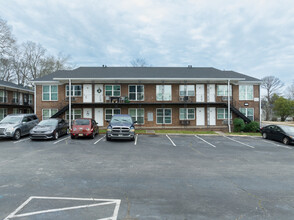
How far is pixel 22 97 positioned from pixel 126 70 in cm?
1842

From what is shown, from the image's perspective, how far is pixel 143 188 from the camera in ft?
15.1

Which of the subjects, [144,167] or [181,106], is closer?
[144,167]

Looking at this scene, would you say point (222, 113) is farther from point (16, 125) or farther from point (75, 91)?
point (16, 125)

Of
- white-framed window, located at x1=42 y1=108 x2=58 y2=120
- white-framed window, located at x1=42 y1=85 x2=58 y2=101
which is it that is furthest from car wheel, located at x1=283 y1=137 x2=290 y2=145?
white-framed window, located at x1=42 y1=85 x2=58 y2=101

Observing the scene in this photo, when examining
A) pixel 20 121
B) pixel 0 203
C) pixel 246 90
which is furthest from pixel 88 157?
pixel 246 90

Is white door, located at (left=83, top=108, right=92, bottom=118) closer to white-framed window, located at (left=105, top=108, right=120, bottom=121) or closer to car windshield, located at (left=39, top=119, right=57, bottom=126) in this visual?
white-framed window, located at (left=105, top=108, right=120, bottom=121)

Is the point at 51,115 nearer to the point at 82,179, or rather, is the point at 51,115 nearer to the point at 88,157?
the point at 88,157

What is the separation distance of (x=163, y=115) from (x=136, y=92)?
413 cm

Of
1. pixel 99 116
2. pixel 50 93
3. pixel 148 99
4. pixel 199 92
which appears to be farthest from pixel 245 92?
pixel 50 93

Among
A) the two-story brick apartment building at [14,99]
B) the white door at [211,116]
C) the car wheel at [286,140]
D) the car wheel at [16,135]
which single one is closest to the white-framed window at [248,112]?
the white door at [211,116]

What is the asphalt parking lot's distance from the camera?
3443 millimetres

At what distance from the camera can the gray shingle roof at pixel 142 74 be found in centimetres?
1875

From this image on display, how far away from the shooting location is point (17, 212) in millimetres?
3381

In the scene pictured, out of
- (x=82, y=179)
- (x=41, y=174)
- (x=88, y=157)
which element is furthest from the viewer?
(x=88, y=157)
